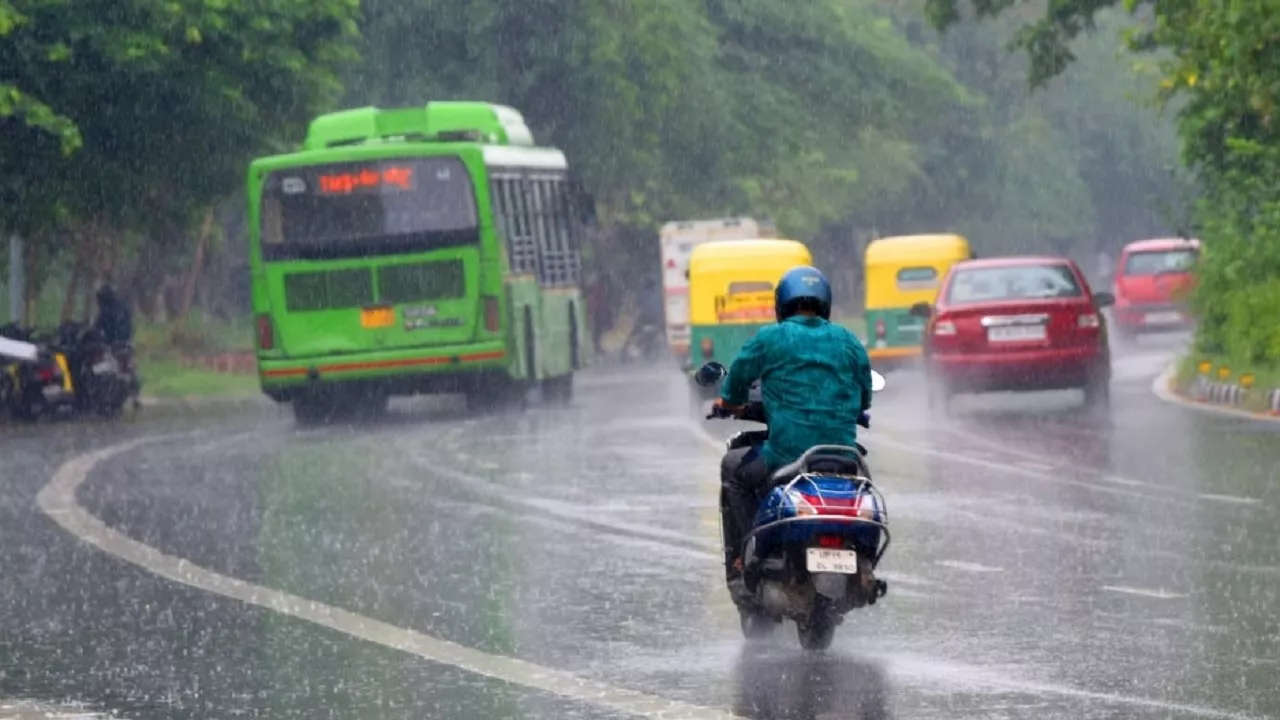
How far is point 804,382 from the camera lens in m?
10.7

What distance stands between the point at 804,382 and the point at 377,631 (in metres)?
2.21

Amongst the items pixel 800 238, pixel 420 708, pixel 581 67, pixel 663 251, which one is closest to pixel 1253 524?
pixel 420 708

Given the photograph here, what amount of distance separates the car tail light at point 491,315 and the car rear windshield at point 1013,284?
205 inches

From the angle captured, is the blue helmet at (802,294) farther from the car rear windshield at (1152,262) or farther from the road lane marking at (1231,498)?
the car rear windshield at (1152,262)

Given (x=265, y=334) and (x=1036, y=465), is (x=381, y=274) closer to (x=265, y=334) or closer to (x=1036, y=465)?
(x=265, y=334)

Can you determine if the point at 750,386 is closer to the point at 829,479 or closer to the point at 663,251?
the point at 829,479

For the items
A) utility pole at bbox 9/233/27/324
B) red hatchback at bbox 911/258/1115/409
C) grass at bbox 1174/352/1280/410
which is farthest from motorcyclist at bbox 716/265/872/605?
utility pole at bbox 9/233/27/324

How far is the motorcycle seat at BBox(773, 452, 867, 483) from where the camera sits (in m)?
10.5

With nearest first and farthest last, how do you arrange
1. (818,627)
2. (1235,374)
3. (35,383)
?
(818,627)
(1235,374)
(35,383)

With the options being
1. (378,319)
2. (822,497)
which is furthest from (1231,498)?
(378,319)

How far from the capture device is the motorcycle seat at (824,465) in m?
10.5

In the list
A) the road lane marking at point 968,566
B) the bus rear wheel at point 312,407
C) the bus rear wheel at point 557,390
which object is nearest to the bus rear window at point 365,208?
the bus rear wheel at point 312,407

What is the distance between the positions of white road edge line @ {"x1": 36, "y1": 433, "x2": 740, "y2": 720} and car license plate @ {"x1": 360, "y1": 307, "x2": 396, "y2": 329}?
11.8 m

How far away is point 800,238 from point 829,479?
6210 centimetres
